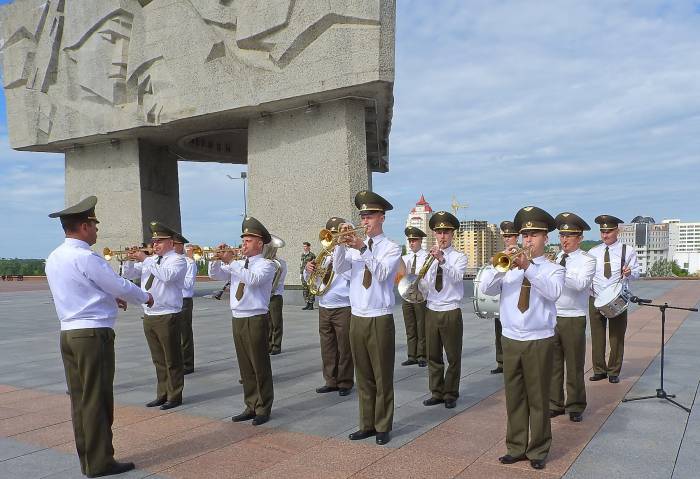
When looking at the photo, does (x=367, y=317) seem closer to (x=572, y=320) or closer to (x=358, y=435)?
(x=358, y=435)

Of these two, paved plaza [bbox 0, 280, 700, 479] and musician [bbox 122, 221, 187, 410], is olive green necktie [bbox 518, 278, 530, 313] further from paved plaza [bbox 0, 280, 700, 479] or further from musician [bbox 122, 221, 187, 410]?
musician [bbox 122, 221, 187, 410]

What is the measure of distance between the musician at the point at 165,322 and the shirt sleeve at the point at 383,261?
2.70 metres

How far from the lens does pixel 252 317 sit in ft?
18.2

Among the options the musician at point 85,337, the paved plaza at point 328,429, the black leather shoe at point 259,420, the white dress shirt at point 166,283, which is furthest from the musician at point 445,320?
the musician at point 85,337

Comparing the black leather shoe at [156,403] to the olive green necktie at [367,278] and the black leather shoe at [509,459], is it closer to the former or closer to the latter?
the olive green necktie at [367,278]

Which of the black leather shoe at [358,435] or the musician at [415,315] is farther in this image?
the musician at [415,315]

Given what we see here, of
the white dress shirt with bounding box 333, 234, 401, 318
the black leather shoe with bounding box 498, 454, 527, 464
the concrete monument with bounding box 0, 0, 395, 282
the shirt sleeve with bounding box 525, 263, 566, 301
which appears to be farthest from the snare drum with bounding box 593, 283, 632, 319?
the concrete monument with bounding box 0, 0, 395, 282

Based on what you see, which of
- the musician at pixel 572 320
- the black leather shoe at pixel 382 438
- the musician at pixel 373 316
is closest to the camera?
the black leather shoe at pixel 382 438

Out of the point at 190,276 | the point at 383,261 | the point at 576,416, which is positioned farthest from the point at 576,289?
the point at 190,276

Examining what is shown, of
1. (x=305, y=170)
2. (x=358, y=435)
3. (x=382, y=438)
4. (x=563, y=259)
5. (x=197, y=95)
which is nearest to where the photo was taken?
(x=382, y=438)

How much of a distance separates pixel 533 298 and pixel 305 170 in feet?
44.7

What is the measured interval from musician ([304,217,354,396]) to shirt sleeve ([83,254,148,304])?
263 cm

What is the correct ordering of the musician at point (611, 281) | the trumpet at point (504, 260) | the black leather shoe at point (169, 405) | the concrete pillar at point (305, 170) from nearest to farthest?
the trumpet at point (504, 260)
the black leather shoe at point (169, 405)
the musician at point (611, 281)
the concrete pillar at point (305, 170)

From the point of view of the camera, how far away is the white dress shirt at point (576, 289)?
5.55m
